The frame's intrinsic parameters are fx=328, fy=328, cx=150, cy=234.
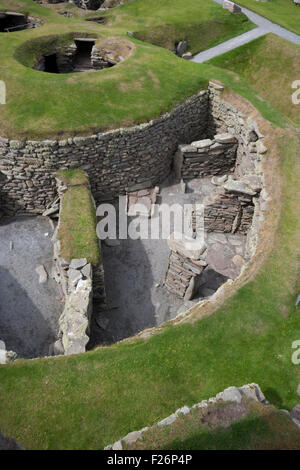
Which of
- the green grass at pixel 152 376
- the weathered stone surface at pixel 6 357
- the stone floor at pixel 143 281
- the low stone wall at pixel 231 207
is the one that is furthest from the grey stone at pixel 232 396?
the low stone wall at pixel 231 207

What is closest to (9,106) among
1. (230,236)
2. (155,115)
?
(155,115)

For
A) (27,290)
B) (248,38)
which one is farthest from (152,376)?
(248,38)

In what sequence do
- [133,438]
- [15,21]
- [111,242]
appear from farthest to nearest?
[15,21], [111,242], [133,438]

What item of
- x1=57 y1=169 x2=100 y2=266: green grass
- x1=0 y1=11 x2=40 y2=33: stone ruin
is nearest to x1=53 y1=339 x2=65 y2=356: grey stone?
x1=57 y1=169 x2=100 y2=266: green grass

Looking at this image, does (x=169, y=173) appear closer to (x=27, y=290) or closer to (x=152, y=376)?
(x=27, y=290)

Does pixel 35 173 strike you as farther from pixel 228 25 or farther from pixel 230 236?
pixel 228 25

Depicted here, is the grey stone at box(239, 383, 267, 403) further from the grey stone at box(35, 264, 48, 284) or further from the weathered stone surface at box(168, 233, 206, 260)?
the grey stone at box(35, 264, 48, 284)

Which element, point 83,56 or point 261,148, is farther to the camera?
point 83,56
